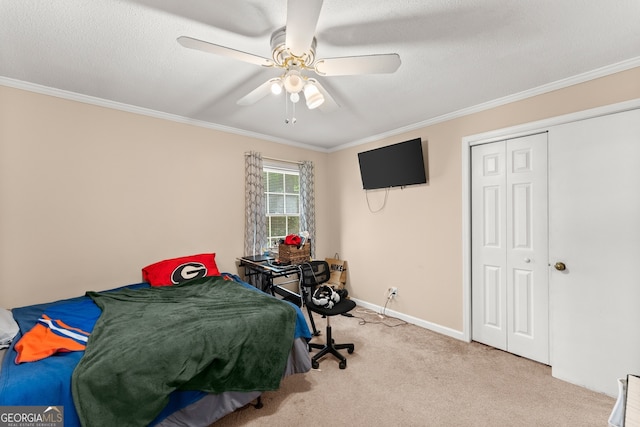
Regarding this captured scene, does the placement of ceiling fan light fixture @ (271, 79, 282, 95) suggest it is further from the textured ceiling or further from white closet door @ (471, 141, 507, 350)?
white closet door @ (471, 141, 507, 350)

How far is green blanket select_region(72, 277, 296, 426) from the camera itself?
4.33ft

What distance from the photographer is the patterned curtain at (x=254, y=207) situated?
137 inches

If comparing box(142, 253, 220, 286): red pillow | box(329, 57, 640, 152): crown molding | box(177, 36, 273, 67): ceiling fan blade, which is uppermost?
box(329, 57, 640, 152): crown molding

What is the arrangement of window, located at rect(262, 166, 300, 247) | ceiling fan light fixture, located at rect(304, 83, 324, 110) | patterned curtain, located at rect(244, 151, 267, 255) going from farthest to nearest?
1. window, located at rect(262, 166, 300, 247)
2. patterned curtain, located at rect(244, 151, 267, 255)
3. ceiling fan light fixture, located at rect(304, 83, 324, 110)

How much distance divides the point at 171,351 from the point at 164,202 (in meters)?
1.92

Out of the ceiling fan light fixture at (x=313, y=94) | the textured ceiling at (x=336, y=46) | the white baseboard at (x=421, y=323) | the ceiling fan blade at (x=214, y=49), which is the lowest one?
the white baseboard at (x=421, y=323)

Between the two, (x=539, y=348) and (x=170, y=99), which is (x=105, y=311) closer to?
(x=170, y=99)

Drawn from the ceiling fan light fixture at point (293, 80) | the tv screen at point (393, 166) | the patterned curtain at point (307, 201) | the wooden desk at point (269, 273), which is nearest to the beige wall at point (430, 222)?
the tv screen at point (393, 166)

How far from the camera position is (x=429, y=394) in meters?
2.02

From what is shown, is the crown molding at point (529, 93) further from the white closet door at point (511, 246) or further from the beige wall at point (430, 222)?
the white closet door at point (511, 246)

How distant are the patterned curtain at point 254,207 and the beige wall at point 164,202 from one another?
0.35 ft

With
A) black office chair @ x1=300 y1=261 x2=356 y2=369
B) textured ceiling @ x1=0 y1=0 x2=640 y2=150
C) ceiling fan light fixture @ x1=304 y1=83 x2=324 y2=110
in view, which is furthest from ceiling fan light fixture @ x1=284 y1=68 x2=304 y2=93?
black office chair @ x1=300 y1=261 x2=356 y2=369

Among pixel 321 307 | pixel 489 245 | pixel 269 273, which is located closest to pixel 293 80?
pixel 321 307

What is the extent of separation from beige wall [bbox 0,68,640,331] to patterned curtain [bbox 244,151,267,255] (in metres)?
0.11
